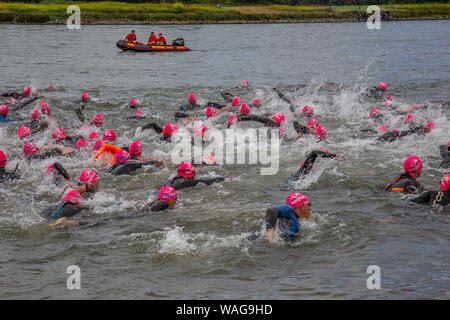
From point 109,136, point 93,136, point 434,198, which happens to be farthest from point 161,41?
point 434,198

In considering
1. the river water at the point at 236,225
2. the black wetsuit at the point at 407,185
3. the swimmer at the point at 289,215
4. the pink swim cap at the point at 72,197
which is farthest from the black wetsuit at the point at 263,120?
the swimmer at the point at 289,215

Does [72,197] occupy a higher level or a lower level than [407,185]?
lower

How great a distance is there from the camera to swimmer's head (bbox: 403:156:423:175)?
10.0m

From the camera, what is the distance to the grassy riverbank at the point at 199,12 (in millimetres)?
62125

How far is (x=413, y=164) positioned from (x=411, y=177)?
A: 0.35 m

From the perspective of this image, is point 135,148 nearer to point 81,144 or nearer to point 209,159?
point 81,144

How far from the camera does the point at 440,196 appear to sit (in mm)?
9398

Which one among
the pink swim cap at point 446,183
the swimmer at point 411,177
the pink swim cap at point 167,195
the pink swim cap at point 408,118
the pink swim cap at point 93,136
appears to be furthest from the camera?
the pink swim cap at point 408,118

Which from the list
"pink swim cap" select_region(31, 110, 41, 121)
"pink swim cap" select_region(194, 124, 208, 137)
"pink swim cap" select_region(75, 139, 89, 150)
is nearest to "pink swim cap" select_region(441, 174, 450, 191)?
"pink swim cap" select_region(194, 124, 208, 137)

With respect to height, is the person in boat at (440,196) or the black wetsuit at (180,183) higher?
the person in boat at (440,196)

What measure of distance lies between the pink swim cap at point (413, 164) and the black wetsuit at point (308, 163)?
1.45 meters

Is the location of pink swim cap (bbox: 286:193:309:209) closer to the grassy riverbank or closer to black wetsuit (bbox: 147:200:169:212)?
black wetsuit (bbox: 147:200:169:212)

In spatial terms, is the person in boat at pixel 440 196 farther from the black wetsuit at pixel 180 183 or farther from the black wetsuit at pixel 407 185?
the black wetsuit at pixel 180 183
